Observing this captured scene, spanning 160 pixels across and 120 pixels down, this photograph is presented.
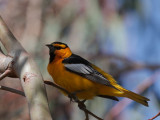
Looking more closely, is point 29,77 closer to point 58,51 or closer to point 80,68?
point 80,68

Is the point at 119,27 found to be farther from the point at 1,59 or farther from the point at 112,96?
the point at 1,59

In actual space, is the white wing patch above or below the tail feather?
above

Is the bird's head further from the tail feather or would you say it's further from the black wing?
the tail feather

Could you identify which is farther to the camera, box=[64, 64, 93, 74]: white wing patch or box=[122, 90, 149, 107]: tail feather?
box=[64, 64, 93, 74]: white wing patch

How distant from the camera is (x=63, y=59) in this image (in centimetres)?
302

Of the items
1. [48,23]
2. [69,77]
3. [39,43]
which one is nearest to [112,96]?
[69,77]

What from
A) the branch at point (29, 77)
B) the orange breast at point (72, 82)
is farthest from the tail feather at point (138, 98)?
the branch at point (29, 77)

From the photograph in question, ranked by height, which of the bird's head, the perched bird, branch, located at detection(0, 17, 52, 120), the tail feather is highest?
branch, located at detection(0, 17, 52, 120)

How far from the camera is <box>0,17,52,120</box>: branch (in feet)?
4.75

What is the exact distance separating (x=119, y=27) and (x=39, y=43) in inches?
47.0

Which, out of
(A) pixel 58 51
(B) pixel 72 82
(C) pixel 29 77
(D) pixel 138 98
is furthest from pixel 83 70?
(C) pixel 29 77

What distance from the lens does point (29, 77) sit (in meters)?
1.65

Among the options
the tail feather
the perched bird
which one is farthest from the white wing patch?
the tail feather

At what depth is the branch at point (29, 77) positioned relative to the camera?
1446mm
